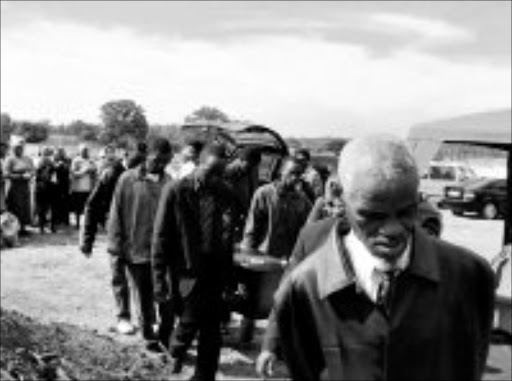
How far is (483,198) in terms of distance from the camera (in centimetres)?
3072

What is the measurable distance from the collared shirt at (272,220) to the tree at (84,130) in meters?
32.5

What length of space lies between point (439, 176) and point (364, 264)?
109 feet

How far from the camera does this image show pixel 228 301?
7.69 metres

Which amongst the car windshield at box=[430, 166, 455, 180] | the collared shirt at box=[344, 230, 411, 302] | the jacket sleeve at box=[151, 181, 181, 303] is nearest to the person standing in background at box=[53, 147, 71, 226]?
A: the jacket sleeve at box=[151, 181, 181, 303]

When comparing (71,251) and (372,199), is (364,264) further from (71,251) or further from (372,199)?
(71,251)

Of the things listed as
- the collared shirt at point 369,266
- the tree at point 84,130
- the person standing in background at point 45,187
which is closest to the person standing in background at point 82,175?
the person standing in background at point 45,187

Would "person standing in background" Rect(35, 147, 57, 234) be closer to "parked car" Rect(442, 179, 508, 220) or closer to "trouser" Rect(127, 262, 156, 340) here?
"trouser" Rect(127, 262, 156, 340)

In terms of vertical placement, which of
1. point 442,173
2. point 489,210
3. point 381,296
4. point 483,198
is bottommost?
Answer: point 489,210

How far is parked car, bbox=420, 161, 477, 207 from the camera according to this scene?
111 ft

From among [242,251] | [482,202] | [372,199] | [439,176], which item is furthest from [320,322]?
[439,176]

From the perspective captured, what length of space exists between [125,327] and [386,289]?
7.23m

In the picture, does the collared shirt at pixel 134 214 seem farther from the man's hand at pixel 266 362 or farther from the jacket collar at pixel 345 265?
the jacket collar at pixel 345 265

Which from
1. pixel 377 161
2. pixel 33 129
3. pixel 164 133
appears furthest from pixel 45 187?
pixel 33 129

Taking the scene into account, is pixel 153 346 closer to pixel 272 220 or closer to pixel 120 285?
pixel 120 285
